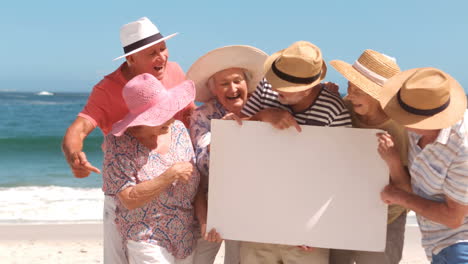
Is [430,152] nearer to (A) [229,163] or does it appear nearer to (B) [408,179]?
(B) [408,179]

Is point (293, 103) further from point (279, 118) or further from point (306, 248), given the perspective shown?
point (306, 248)

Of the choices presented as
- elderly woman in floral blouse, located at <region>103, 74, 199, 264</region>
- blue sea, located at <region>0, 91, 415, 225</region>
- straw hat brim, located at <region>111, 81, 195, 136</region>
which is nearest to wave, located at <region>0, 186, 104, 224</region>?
blue sea, located at <region>0, 91, 415, 225</region>

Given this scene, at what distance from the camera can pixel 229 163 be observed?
2.97m

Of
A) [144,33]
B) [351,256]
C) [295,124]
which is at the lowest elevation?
[351,256]

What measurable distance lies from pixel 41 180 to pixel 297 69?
12.6 m

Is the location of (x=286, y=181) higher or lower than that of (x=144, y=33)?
lower

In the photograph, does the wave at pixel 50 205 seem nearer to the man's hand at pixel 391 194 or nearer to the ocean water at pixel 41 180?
the ocean water at pixel 41 180

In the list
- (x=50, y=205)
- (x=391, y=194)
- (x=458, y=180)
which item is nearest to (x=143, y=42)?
(x=391, y=194)

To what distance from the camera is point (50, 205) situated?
934 centimetres

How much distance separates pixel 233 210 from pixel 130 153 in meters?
0.63

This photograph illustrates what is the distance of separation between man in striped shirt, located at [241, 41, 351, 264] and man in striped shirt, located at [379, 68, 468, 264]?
1.26 feet

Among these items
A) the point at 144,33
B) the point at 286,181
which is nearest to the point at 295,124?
the point at 286,181

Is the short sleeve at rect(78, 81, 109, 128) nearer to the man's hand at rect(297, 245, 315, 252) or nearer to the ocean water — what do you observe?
the man's hand at rect(297, 245, 315, 252)

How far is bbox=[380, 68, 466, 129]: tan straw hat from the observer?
Result: 2.34 metres
